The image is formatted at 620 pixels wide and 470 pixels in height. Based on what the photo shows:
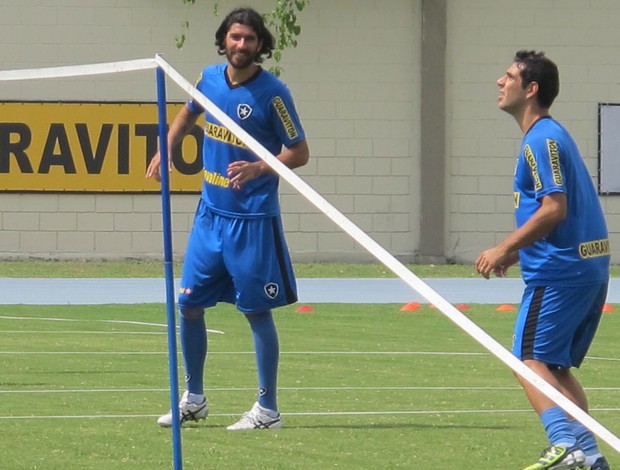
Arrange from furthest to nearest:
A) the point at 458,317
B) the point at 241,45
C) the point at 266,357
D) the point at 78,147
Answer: the point at 78,147 → the point at 266,357 → the point at 241,45 → the point at 458,317

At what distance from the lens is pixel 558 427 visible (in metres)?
6.19

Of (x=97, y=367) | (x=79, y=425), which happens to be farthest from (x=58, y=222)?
(x=79, y=425)

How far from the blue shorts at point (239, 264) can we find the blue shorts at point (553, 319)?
1.48 metres

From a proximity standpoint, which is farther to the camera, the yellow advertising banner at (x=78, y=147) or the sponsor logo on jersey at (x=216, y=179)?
the yellow advertising banner at (x=78, y=147)

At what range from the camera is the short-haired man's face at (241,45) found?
727cm

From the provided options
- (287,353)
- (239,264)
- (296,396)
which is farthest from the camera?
(287,353)

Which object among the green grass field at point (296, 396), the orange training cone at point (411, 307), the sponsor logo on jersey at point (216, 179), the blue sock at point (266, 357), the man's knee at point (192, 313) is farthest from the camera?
the orange training cone at point (411, 307)

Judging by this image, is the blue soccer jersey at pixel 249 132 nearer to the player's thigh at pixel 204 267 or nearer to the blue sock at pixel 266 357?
the player's thigh at pixel 204 267

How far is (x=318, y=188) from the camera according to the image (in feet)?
71.5

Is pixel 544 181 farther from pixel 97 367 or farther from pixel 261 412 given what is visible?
pixel 97 367

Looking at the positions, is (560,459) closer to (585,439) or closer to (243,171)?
(585,439)

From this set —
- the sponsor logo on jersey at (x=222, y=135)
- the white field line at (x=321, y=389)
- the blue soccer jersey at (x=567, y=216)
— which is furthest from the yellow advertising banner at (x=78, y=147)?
the blue soccer jersey at (x=567, y=216)

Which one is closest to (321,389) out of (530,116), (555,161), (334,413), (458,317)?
(334,413)

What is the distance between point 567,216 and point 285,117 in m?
1.65
